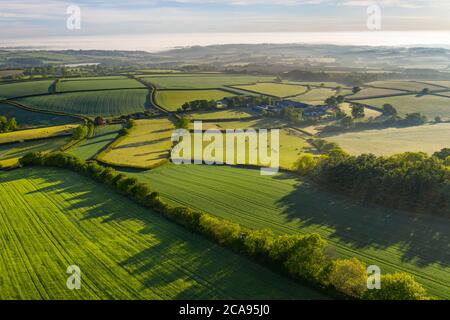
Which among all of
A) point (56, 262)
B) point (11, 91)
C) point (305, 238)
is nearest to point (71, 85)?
point (11, 91)

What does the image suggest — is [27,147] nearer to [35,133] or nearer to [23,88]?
[35,133]

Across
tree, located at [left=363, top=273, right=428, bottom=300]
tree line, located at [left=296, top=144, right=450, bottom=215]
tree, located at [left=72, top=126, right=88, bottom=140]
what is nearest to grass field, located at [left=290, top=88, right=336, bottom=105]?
tree, located at [left=72, top=126, right=88, bottom=140]

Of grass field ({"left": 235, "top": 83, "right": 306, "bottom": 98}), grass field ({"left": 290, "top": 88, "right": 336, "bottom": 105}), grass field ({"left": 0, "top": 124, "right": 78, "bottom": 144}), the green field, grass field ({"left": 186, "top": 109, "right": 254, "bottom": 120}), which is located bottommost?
the green field

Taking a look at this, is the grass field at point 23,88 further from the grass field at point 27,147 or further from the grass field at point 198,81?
the grass field at point 27,147

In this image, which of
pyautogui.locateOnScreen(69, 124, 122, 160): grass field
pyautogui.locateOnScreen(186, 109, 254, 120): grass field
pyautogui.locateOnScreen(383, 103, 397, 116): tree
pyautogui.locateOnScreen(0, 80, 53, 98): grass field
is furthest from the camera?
pyautogui.locateOnScreen(0, 80, 53, 98): grass field

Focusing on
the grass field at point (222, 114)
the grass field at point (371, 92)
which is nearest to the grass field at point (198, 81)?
the grass field at point (222, 114)

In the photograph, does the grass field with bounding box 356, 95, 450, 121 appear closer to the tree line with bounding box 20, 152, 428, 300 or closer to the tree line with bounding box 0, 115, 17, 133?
the tree line with bounding box 20, 152, 428, 300

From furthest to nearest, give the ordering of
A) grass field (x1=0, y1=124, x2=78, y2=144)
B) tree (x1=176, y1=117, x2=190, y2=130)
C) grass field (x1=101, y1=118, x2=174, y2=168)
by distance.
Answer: tree (x1=176, y1=117, x2=190, y2=130) → grass field (x1=0, y1=124, x2=78, y2=144) → grass field (x1=101, y1=118, x2=174, y2=168)

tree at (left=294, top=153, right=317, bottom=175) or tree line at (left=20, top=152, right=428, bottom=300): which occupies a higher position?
tree at (left=294, top=153, right=317, bottom=175)
